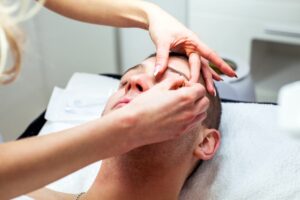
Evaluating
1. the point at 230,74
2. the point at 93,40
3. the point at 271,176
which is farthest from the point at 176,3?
the point at 271,176

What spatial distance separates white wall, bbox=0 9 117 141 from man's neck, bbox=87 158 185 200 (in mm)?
786

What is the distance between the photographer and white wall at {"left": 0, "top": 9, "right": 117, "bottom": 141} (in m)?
1.97

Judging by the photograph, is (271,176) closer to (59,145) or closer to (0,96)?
(59,145)

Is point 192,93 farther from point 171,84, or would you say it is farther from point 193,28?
point 193,28

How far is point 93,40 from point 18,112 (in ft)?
1.91

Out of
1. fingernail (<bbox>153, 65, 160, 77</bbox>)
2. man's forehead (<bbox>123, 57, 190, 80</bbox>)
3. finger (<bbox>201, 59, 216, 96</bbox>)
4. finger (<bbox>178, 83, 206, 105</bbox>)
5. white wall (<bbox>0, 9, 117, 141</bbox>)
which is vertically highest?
finger (<bbox>178, 83, 206, 105</bbox>)

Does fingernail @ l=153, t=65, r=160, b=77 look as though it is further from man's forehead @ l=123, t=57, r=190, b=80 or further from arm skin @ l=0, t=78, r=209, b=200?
arm skin @ l=0, t=78, r=209, b=200

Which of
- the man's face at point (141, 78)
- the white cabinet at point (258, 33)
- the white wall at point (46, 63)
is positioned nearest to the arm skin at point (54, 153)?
the man's face at point (141, 78)

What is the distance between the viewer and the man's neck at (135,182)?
1.20 m

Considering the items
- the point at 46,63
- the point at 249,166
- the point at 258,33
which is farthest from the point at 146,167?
the point at 258,33

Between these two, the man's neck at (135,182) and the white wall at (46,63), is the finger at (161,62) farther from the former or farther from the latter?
the white wall at (46,63)

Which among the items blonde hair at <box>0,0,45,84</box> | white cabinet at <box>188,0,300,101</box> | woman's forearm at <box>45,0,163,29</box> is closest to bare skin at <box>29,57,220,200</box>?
woman's forearm at <box>45,0,163,29</box>

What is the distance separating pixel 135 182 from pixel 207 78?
35 centimetres

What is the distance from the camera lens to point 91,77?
6.30 ft
